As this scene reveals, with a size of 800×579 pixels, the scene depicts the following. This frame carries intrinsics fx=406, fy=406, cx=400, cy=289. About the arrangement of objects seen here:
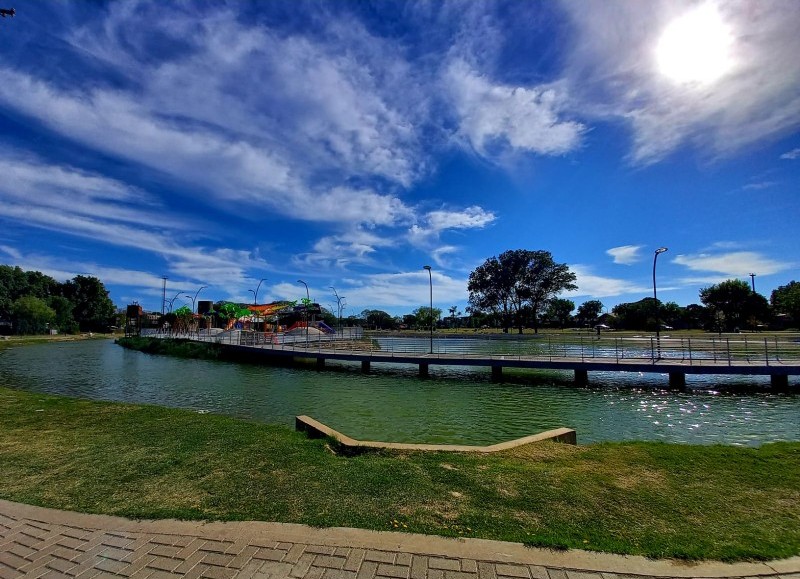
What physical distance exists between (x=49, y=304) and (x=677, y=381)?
379ft

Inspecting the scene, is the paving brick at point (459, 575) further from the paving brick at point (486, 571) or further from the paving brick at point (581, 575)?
the paving brick at point (581, 575)

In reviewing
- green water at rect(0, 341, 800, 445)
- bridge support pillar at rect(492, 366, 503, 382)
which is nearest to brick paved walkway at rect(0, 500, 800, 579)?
green water at rect(0, 341, 800, 445)

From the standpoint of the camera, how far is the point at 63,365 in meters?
30.8

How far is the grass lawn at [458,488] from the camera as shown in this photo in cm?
412

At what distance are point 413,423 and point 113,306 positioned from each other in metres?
128

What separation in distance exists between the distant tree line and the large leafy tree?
88.3 meters

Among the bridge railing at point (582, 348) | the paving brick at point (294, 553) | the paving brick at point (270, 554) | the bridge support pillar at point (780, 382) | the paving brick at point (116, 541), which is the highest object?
the bridge railing at point (582, 348)

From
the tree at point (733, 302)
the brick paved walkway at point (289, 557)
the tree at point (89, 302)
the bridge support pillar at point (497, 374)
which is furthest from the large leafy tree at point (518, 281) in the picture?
the tree at point (89, 302)

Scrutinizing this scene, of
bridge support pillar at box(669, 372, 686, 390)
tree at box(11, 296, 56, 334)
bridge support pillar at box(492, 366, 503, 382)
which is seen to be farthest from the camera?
tree at box(11, 296, 56, 334)

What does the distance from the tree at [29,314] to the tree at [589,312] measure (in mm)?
128073

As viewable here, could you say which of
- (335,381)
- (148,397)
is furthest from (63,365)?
(335,381)

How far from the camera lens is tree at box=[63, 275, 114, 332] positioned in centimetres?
10375

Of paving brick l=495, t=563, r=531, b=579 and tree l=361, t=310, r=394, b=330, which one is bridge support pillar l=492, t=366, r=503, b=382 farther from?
tree l=361, t=310, r=394, b=330

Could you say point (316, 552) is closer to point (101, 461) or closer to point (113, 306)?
point (101, 461)
